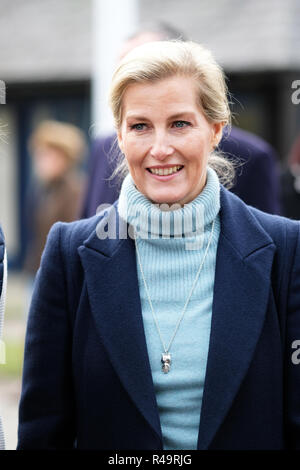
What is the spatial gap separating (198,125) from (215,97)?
0.40ft

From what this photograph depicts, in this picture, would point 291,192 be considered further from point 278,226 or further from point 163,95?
point 163,95

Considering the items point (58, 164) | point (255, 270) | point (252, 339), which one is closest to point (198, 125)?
point (255, 270)

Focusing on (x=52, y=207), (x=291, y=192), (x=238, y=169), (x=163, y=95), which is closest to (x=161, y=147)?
(x=163, y=95)

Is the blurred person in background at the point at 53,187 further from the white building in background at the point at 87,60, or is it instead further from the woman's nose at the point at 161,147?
the woman's nose at the point at 161,147

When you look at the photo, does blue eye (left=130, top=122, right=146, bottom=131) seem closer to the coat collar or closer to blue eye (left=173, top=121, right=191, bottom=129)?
blue eye (left=173, top=121, right=191, bottom=129)

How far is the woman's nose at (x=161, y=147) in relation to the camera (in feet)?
8.19

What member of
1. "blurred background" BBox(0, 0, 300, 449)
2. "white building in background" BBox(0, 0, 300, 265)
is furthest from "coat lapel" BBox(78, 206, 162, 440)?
"white building in background" BBox(0, 0, 300, 265)

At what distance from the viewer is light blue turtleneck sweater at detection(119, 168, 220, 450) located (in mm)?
2461

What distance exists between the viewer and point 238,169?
140 inches

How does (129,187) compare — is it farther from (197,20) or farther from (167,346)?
(197,20)

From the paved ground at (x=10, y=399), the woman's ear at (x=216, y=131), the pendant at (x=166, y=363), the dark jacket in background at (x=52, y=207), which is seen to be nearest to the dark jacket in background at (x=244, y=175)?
the woman's ear at (x=216, y=131)

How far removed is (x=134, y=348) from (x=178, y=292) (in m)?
0.23

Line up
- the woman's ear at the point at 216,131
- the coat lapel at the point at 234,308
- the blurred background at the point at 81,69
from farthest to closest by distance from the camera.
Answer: the blurred background at the point at 81,69, the woman's ear at the point at 216,131, the coat lapel at the point at 234,308

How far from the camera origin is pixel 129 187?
2.65 m
